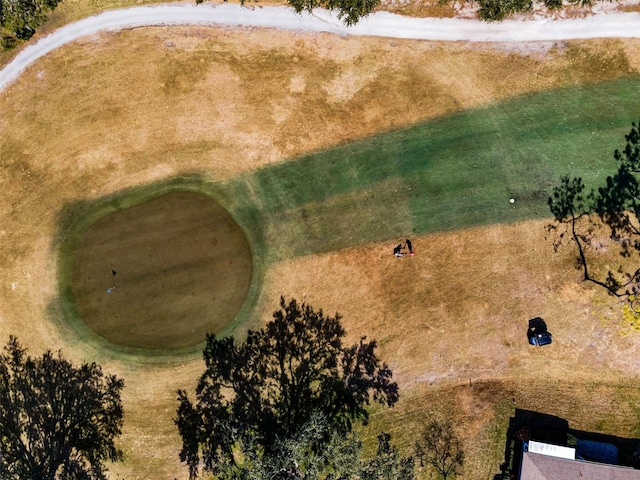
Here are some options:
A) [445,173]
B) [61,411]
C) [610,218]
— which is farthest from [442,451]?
[61,411]

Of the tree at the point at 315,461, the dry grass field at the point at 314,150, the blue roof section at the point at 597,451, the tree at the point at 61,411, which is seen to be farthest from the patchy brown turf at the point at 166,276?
the blue roof section at the point at 597,451

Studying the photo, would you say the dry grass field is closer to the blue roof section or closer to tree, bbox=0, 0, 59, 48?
the blue roof section

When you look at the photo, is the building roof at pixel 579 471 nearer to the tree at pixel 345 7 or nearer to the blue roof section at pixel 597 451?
the blue roof section at pixel 597 451

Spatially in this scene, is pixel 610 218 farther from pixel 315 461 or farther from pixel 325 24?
pixel 315 461

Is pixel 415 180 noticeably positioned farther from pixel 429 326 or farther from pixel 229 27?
pixel 229 27

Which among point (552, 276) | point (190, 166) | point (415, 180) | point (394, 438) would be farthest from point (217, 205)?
point (552, 276)

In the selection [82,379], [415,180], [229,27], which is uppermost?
[229,27]
